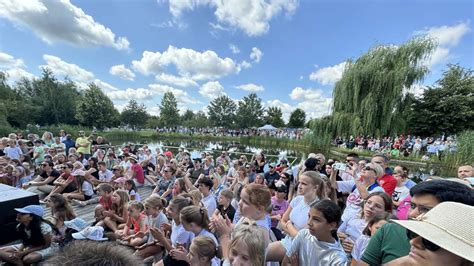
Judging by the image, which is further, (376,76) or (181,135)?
(181,135)

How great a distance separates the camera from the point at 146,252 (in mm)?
2971

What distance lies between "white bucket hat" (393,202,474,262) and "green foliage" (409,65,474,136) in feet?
77.7

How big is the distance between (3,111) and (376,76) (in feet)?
107

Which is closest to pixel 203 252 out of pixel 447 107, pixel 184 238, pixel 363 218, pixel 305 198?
pixel 184 238

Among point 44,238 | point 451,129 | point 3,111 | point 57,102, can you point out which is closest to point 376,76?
point 451,129

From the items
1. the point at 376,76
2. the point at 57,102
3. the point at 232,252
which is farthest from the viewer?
the point at 57,102

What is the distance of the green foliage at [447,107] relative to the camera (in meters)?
19.3

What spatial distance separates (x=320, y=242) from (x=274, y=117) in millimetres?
53545

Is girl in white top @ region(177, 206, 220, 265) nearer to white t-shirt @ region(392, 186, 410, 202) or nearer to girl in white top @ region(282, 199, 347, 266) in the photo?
girl in white top @ region(282, 199, 347, 266)

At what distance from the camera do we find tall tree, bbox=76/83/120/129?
3241cm

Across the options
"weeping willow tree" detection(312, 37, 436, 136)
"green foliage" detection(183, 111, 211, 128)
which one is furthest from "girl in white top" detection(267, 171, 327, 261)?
"green foliage" detection(183, 111, 211, 128)

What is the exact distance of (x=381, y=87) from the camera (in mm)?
14984

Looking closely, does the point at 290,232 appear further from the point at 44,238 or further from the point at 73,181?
the point at 73,181

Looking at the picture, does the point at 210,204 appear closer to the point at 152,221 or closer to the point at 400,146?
the point at 152,221
